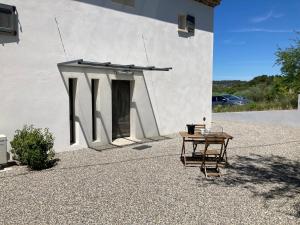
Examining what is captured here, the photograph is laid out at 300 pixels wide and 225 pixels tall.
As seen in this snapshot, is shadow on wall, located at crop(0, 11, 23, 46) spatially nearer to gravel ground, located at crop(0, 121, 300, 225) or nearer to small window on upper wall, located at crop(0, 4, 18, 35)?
small window on upper wall, located at crop(0, 4, 18, 35)

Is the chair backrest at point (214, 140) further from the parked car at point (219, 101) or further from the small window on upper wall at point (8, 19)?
the parked car at point (219, 101)

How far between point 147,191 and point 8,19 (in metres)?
5.60

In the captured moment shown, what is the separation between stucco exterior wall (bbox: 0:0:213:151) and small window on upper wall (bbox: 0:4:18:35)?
157mm

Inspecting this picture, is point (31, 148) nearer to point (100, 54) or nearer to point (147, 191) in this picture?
point (147, 191)

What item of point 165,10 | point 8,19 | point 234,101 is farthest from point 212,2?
point 234,101

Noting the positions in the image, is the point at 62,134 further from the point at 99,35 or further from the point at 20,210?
the point at 20,210

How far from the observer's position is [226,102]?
25344 mm

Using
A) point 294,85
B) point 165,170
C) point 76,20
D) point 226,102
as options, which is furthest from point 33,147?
point 226,102

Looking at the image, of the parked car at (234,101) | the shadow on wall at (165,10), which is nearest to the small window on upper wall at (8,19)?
the shadow on wall at (165,10)

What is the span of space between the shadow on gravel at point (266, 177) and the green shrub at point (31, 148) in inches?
153

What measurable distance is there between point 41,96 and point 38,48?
135 centimetres

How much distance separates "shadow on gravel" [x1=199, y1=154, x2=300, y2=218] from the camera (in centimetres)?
587

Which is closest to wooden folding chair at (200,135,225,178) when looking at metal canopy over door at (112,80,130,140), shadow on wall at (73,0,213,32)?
metal canopy over door at (112,80,130,140)

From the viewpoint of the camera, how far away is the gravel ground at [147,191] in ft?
15.5
